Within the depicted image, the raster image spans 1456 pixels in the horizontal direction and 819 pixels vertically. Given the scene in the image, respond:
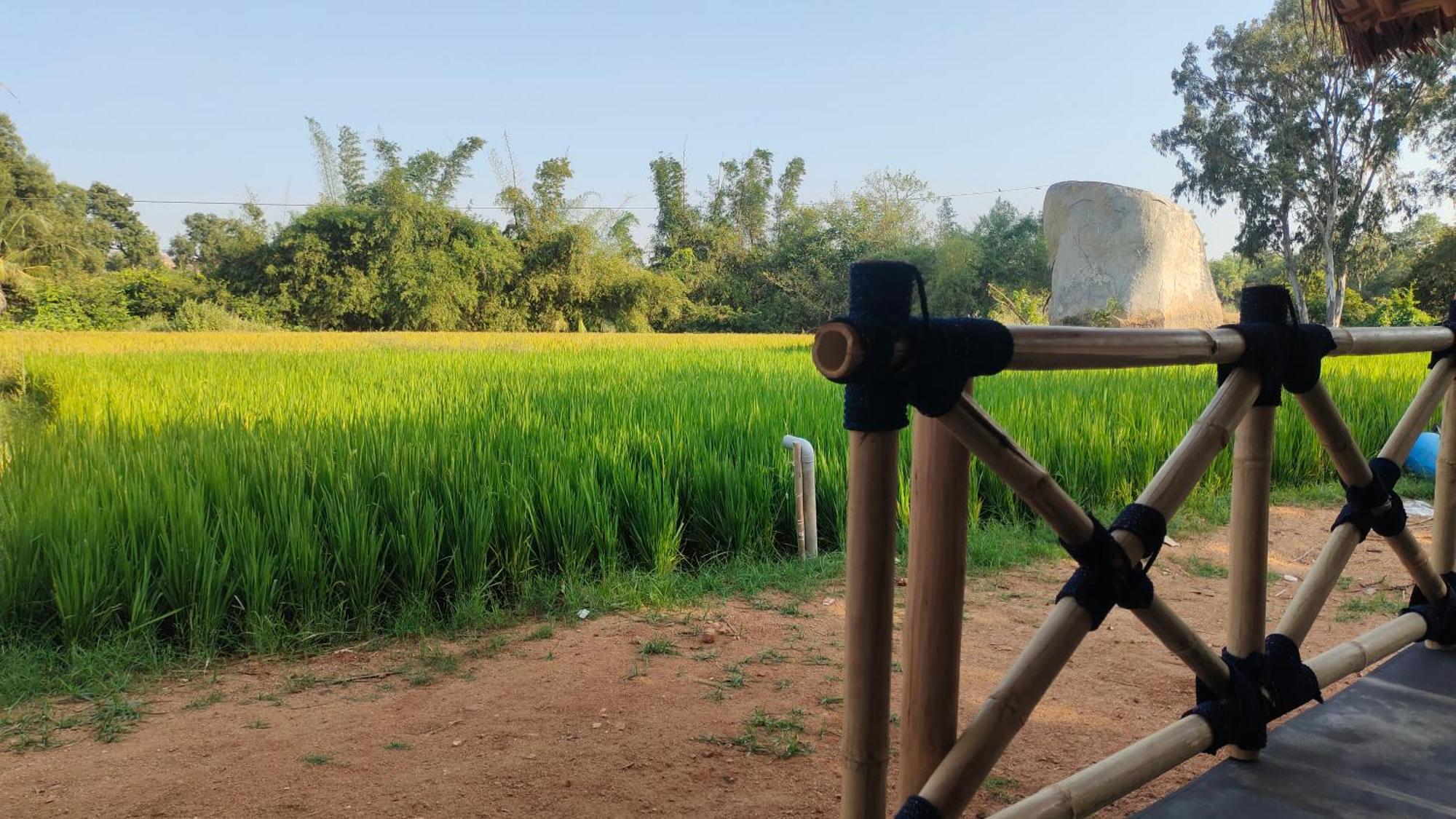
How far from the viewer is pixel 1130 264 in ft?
48.7

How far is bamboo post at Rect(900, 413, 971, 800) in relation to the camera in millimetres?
1150

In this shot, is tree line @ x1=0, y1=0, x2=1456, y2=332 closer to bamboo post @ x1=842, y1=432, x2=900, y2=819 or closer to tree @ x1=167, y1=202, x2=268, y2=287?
tree @ x1=167, y1=202, x2=268, y2=287

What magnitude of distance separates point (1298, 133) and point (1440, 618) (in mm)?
24556

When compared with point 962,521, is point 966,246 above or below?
above

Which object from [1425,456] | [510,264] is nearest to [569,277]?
[510,264]

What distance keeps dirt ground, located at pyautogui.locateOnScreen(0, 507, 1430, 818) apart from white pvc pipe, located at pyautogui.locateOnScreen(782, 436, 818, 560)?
1.92 ft

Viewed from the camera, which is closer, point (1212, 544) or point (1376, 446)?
point (1212, 544)

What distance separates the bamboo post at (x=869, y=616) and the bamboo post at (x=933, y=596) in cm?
15

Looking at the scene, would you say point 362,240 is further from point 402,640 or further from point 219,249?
point 402,640

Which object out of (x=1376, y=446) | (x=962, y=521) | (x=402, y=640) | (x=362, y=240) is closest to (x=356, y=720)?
(x=402, y=640)

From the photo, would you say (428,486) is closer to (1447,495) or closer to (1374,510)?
(1374,510)

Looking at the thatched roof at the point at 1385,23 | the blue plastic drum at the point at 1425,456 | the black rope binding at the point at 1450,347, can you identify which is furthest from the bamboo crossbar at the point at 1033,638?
the blue plastic drum at the point at 1425,456

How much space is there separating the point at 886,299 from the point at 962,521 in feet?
1.18

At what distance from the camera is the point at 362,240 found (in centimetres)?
2691
